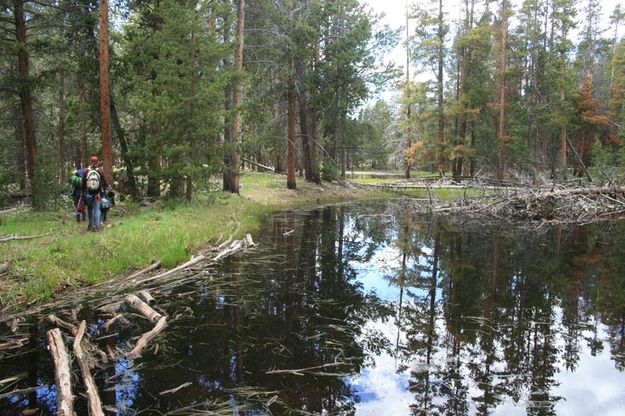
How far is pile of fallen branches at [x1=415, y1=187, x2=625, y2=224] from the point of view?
1731 cm

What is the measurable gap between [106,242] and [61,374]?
5.53m

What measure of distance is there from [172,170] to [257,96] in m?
11.0

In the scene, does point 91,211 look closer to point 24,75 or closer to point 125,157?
point 125,157

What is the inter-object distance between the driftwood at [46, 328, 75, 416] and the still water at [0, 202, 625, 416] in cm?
23

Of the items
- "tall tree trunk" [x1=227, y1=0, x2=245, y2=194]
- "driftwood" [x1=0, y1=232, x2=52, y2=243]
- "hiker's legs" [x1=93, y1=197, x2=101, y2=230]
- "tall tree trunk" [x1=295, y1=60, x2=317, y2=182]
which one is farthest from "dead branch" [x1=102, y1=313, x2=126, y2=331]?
"tall tree trunk" [x1=295, y1=60, x2=317, y2=182]

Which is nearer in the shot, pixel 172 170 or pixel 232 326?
pixel 232 326

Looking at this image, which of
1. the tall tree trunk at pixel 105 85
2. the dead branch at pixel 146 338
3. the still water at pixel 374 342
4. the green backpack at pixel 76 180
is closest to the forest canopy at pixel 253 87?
the tall tree trunk at pixel 105 85

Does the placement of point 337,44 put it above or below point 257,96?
above

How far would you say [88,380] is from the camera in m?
5.00

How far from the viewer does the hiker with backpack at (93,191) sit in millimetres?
11477

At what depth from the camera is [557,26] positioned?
37250 millimetres

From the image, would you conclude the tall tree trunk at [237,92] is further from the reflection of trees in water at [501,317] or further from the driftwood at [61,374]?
the driftwood at [61,374]

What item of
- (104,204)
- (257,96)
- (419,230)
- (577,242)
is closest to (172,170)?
(104,204)

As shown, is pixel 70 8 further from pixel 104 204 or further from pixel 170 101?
pixel 104 204
